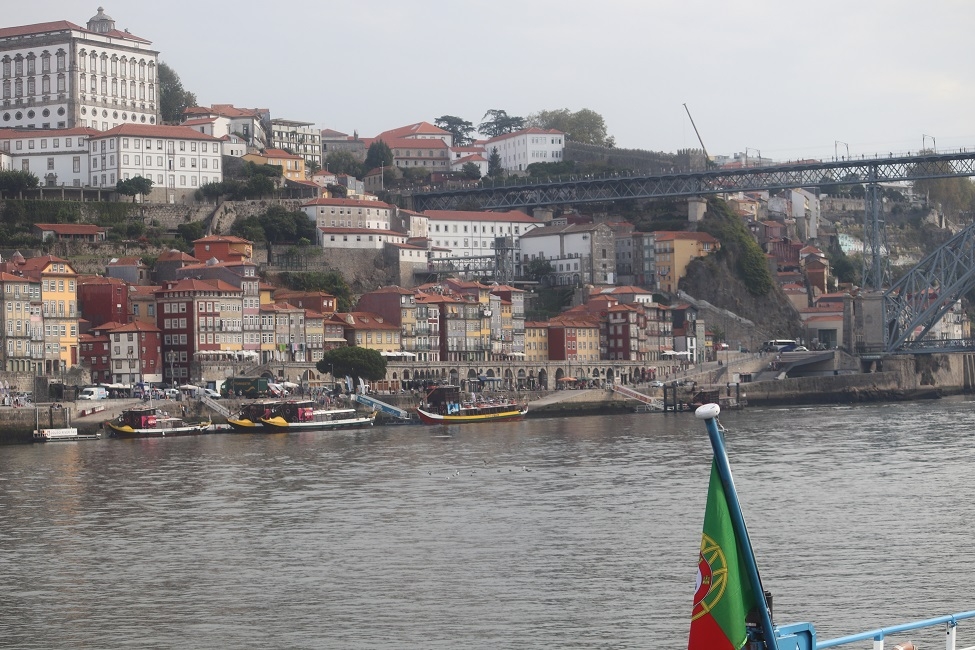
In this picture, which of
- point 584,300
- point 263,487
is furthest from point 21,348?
point 584,300

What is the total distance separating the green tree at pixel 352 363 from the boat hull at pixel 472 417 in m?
3.76

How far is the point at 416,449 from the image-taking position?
41.4 m

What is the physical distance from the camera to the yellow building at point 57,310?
5569 centimetres

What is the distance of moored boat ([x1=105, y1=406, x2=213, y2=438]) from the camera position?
160ft

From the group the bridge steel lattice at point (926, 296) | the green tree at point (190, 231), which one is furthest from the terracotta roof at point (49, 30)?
the bridge steel lattice at point (926, 296)

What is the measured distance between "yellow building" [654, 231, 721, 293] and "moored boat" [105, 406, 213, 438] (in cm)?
3586

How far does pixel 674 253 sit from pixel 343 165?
2043 centimetres

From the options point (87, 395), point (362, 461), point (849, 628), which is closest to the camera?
point (849, 628)

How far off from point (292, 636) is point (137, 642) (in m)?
1.55

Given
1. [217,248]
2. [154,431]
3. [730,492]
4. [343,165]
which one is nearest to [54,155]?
[217,248]

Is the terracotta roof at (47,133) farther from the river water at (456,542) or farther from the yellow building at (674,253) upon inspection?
the river water at (456,542)

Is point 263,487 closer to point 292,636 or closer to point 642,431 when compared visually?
point 292,636

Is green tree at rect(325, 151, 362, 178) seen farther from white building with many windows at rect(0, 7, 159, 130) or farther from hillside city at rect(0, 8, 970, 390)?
white building with many windows at rect(0, 7, 159, 130)

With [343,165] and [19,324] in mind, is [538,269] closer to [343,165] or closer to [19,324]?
[343,165]
